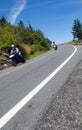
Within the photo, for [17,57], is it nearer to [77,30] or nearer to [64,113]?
[64,113]

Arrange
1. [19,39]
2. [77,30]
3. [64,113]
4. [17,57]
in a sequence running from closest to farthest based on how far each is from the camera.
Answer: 1. [64,113]
2. [17,57]
3. [19,39]
4. [77,30]

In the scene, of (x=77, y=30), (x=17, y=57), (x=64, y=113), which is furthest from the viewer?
(x=77, y=30)

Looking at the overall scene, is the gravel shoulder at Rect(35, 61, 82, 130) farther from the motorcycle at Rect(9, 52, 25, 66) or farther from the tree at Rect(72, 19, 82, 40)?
the tree at Rect(72, 19, 82, 40)

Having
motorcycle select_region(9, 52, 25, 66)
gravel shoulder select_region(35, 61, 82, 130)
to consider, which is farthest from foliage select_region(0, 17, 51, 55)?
gravel shoulder select_region(35, 61, 82, 130)

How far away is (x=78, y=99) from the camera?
7.94 metres

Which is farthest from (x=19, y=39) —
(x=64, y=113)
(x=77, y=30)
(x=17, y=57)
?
(x=77, y=30)

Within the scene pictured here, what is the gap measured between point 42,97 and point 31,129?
2855 mm

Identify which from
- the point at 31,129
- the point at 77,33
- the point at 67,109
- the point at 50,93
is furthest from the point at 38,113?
the point at 77,33

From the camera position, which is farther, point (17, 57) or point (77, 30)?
point (77, 30)

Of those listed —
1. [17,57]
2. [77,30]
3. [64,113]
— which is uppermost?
[64,113]

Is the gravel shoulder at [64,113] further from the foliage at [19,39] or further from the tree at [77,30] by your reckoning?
the tree at [77,30]

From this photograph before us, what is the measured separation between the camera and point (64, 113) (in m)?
6.73

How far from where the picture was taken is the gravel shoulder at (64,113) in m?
5.92

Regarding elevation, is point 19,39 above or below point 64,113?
below
